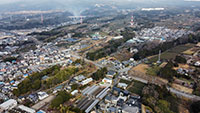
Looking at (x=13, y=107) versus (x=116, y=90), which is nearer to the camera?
(x=13, y=107)

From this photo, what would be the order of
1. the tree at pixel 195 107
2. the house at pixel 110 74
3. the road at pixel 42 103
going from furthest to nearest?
the house at pixel 110 74, the road at pixel 42 103, the tree at pixel 195 107

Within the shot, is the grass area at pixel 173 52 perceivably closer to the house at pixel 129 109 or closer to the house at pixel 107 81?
the house at pixel 107 81

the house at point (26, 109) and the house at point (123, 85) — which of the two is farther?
the house at point (123, 85)

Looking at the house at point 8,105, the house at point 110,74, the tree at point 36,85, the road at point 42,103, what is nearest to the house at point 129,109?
the house at point 110,74

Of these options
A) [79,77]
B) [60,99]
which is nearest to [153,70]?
[79,77]

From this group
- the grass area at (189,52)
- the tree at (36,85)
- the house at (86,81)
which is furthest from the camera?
the grass area at (189,52)

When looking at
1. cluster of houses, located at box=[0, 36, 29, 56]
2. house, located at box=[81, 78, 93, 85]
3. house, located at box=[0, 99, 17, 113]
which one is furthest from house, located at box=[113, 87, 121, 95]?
cluster of houses, located at box=[0, 36, 29, 56]

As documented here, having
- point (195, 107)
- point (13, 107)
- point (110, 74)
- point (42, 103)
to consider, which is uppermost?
point (110, 74)

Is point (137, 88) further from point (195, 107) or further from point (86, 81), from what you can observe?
point (86, 81)

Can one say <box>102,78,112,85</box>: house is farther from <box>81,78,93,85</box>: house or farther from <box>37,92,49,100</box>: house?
<box>37,92,49,100</box>: house

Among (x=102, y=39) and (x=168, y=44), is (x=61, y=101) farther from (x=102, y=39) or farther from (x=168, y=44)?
(x=102, y=39)
